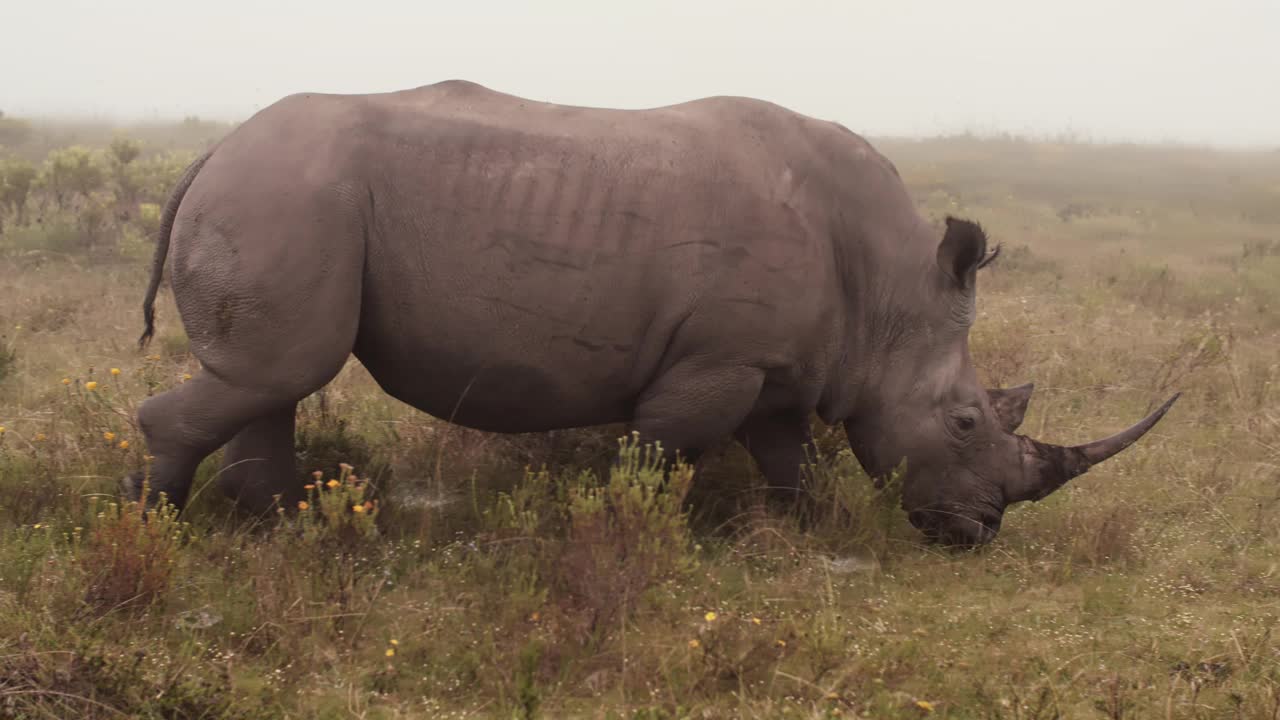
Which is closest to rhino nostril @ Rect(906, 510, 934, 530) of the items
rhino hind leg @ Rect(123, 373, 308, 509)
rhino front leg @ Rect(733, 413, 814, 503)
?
rhino front leg @ Rect(733, 413, 814, 503)

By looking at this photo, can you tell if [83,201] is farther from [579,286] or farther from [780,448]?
[780,448]

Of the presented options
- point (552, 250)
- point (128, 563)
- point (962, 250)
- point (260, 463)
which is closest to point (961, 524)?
point (962, 250)

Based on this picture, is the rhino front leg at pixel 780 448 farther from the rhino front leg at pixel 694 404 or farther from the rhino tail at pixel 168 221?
the rhino tail at pixel 168 221

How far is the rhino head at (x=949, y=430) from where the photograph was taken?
4.73 meters

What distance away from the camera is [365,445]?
5.46 metres

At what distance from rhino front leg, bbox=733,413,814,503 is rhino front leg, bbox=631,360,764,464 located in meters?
0.54

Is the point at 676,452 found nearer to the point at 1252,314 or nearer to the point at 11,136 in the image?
the point at 1252,314

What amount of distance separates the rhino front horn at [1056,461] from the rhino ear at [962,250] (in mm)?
847

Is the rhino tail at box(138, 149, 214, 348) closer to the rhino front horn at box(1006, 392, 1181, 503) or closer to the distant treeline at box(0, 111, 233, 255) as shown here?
the rhino front horn at box(1006, 392, 1181, 503)

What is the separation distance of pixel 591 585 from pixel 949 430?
203cm

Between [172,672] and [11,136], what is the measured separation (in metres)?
24.1

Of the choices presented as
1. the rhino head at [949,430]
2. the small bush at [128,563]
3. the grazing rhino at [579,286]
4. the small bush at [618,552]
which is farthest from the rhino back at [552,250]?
the small bush at [128,563]

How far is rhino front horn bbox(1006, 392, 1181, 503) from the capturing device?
4676 millimetres

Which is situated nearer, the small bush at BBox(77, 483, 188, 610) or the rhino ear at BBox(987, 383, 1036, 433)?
the small bush at BBox(77, 483, 188, 610)
